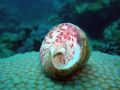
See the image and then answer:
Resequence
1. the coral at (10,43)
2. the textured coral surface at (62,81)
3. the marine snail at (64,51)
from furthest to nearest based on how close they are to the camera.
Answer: the coral at (10,43), the textured coral surface at (62,81), the marine snail at (64,51)

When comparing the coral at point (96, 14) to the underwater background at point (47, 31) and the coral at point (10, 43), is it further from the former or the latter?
the coral at point (10, 43)

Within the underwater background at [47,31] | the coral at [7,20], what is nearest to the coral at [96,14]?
the underwater background at [47,31]

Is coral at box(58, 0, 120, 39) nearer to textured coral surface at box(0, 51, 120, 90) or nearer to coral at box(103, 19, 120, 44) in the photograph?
coral at box(103, 19, 120, 44)

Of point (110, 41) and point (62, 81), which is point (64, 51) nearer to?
point (62, 81)

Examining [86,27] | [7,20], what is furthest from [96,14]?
[7,20]

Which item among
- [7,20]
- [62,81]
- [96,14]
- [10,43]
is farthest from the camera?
[7,20]

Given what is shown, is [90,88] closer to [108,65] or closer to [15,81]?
[108,65]

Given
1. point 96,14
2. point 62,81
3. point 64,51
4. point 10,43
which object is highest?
point 96,14

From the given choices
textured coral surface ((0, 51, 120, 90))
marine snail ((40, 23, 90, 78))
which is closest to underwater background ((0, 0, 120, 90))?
textured coral surface ((0, 51, 120, 90))
